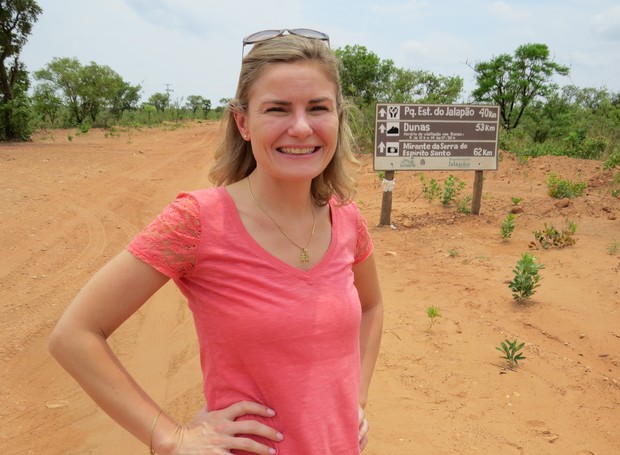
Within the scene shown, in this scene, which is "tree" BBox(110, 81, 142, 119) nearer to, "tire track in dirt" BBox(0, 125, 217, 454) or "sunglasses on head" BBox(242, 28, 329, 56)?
"tire track in dirt" BBox(0, 125, 217, 454)

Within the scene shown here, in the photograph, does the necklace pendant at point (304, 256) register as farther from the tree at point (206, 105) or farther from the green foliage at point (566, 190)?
the tree at point (206, 105)

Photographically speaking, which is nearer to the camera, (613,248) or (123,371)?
(123,371)

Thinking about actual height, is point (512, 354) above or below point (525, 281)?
below

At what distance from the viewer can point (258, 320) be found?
1268 millimetres

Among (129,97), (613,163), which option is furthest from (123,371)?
(129,97)

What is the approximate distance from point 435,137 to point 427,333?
4.19 m

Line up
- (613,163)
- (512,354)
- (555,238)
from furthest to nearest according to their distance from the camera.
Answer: (613,163) → (555,238) → (512,354)

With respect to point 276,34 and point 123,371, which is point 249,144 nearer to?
point 276,34

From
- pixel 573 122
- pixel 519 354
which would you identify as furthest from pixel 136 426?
pixel 573 122

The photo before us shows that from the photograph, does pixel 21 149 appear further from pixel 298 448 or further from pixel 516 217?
pixel 298 448

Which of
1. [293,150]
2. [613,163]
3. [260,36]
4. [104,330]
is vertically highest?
[260,36]

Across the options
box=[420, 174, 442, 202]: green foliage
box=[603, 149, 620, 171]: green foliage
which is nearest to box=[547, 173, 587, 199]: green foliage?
box=[603, 149, 620, 171]: green foliage

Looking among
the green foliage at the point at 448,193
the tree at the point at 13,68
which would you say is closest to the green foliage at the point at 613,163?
the green foliage at the point at 448,193

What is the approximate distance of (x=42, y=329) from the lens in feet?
13.6
